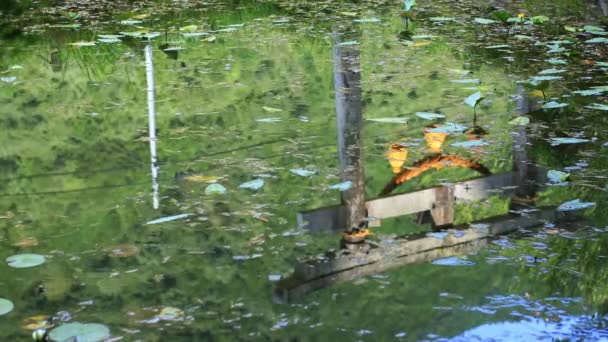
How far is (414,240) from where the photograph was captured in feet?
7.45

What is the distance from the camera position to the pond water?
1.92m

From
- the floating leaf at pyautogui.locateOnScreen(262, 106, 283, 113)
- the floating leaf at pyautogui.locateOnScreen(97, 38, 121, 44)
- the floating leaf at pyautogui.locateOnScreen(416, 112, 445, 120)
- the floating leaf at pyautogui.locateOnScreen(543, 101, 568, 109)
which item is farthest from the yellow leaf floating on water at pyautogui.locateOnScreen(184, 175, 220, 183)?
the floating leaf at pyautogui.locateOnScreen(97, 38, 121, 44)

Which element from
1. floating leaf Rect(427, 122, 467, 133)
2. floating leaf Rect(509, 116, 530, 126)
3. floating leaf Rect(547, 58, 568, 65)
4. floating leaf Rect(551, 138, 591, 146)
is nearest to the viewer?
floating leaf Rect(551, 138, 591, 146)

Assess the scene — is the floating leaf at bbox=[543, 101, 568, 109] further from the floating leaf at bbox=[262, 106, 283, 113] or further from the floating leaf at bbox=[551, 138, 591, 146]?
the floating leaf at bbox=[262, 106, 283, 113]

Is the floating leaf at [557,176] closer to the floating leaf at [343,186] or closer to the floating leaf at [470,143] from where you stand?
the floating leaf at [470,143]

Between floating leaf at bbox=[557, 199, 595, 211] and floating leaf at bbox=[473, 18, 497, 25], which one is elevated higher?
floating leaf at bbox=[473, 18, 497, 25]

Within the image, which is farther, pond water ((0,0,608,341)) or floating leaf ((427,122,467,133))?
floating leaf ((427,122,467,133))

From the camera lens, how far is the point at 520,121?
3.36 m

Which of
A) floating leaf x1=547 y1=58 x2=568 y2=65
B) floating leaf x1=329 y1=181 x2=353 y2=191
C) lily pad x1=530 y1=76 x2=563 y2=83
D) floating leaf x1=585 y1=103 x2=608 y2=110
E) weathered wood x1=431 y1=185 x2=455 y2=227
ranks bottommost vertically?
weathered wood x1=431 y1=185 x2=455 y2=227

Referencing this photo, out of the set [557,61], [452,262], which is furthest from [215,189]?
[557,61]

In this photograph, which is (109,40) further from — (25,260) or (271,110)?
(25,260)

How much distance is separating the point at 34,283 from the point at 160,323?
40 cm

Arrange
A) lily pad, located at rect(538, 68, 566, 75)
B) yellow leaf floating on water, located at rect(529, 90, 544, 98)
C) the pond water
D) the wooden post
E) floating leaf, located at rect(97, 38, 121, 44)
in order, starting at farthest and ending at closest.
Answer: floating leaf, located at rect(97, 38, 121, 44) → lily pad, located at rect(538, 68, 566, 75) → yellow leaf floating on water, located at rect(529, 90, 544, 98) → the wooden post → the pond water

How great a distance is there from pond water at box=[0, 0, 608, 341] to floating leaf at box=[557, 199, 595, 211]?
0.02 m
